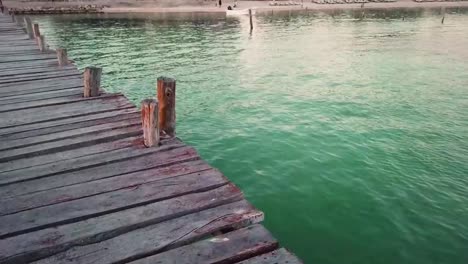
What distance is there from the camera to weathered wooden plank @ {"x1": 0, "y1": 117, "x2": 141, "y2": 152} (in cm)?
715

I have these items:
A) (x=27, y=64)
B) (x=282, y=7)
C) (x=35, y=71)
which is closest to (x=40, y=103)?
(x=35, y=71)

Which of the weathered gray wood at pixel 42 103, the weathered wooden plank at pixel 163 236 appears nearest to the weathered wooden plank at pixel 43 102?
the weathered gray wood at pixel 42 103

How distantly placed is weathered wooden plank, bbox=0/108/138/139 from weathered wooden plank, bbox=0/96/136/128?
9.5 inches

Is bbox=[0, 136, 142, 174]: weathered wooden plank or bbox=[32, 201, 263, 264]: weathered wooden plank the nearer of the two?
bbox=[32, 201, 263, 264]: weathered wooden plank

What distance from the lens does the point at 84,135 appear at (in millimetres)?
7496

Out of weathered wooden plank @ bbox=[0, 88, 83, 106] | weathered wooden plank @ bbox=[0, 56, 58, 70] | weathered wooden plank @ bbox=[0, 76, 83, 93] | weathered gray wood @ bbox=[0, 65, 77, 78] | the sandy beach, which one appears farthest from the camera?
the sandy beach

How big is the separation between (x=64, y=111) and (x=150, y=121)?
12.2ft

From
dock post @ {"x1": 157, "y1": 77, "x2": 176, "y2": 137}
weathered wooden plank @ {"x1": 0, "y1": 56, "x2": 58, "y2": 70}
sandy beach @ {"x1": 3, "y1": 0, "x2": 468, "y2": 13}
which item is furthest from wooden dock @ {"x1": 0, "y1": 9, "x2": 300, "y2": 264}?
sandy beach @ {"x1": 3, "y1": 0, "x2": 468, "y2": 13}

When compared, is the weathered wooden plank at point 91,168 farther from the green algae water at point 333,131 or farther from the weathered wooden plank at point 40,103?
the weathered wooden plank at point 40,103

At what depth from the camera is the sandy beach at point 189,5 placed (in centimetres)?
7469

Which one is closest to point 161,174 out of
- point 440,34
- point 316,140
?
point 316,140

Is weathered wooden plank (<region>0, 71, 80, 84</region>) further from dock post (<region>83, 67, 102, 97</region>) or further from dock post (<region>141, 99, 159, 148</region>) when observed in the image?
dock post (<region>141, 99, 159, 148</region>)

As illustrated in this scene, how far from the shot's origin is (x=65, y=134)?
755cm

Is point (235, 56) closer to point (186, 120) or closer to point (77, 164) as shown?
point (186, 120)
